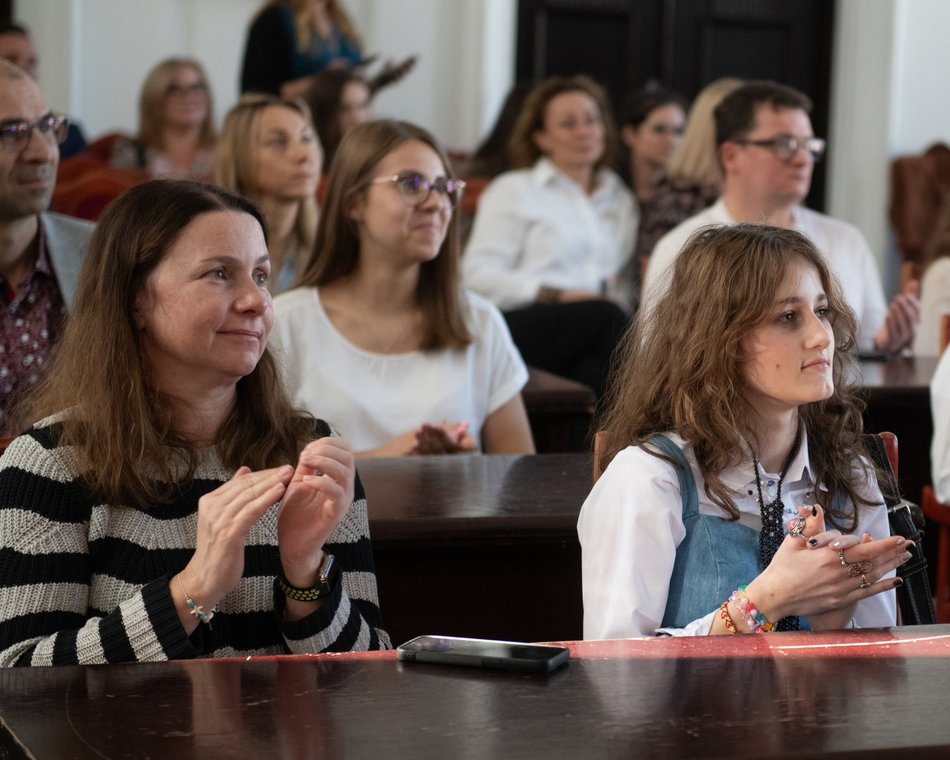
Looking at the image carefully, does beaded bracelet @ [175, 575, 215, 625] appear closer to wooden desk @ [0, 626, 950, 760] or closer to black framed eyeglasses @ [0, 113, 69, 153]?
wooden desk @ [0, 626, 950, 760]

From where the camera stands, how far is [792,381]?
195 cm

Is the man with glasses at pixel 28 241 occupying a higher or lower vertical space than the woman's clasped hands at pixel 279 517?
higher

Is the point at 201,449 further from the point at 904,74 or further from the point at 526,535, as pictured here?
the point at 904,74

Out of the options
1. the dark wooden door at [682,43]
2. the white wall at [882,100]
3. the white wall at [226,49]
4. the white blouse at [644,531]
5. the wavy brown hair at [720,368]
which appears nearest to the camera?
the white blouse at [644,531]

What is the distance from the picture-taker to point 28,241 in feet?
9.68

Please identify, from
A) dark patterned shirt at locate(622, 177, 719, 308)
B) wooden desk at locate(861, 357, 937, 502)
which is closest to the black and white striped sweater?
wooden desk at locate(861, 357, 937, 502)

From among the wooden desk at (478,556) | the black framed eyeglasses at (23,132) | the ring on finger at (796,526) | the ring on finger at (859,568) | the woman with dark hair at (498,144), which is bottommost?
the wooden desk at (478,556)

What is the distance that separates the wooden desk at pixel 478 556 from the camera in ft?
7.06

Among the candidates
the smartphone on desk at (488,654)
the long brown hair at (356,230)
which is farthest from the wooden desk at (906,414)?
the smartphone on desk at (488,654)

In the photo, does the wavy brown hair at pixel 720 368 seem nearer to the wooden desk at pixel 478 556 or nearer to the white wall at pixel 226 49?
the wooden desk at pixel 478 556

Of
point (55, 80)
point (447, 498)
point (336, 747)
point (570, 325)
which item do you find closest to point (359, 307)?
point (447, 498)

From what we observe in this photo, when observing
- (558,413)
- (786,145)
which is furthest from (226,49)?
(558,413)

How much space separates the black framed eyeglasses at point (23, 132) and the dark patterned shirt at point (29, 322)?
16 centimetres

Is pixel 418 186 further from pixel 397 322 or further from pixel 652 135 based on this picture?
pixel 652 135
